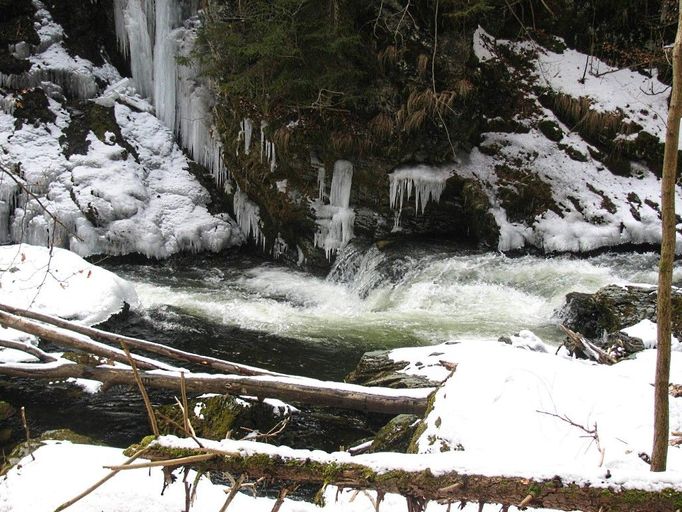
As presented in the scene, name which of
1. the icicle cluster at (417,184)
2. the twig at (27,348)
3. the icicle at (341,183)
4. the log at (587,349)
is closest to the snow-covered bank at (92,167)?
the icicle at (341,183)

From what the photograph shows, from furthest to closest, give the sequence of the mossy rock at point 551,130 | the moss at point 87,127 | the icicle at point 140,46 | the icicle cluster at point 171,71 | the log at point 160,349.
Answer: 1. the icicle at point 140,46
2. the icicle cluster at point 171,71
3. the moss at point 87,127
4. the mossy rock at point 551,130
5. the log at point 160,349

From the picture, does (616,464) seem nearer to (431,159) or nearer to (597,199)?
(431,159)

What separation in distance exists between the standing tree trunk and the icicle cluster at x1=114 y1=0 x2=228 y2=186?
9.99 metres

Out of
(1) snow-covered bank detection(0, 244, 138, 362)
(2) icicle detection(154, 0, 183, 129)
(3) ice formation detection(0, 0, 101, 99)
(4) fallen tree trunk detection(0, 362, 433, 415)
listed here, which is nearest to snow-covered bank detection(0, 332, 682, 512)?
(4) fallen tree trunk detection(0, 362, 433, 415)

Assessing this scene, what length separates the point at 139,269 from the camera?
32.2ft

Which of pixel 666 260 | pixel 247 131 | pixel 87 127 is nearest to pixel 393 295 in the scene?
pixel 247 131

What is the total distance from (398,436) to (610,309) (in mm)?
3317

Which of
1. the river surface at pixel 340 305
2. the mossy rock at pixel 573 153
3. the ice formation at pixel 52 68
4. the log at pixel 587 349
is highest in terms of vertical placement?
the ice formation at pixel 52 68

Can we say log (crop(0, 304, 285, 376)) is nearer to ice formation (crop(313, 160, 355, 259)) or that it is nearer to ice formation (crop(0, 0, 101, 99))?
ice formation (crop(313, 160, 355, 259))

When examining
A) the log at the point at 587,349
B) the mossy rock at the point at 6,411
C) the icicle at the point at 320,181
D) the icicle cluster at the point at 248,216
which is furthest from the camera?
the icicle cluster at the point at 248,216

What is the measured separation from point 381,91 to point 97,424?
6.44 m

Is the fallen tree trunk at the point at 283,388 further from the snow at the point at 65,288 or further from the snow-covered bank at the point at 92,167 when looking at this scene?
the snow-covered bank at the point at 92,167

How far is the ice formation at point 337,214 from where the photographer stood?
9.23 m

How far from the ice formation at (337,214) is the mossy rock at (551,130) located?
3961mm
